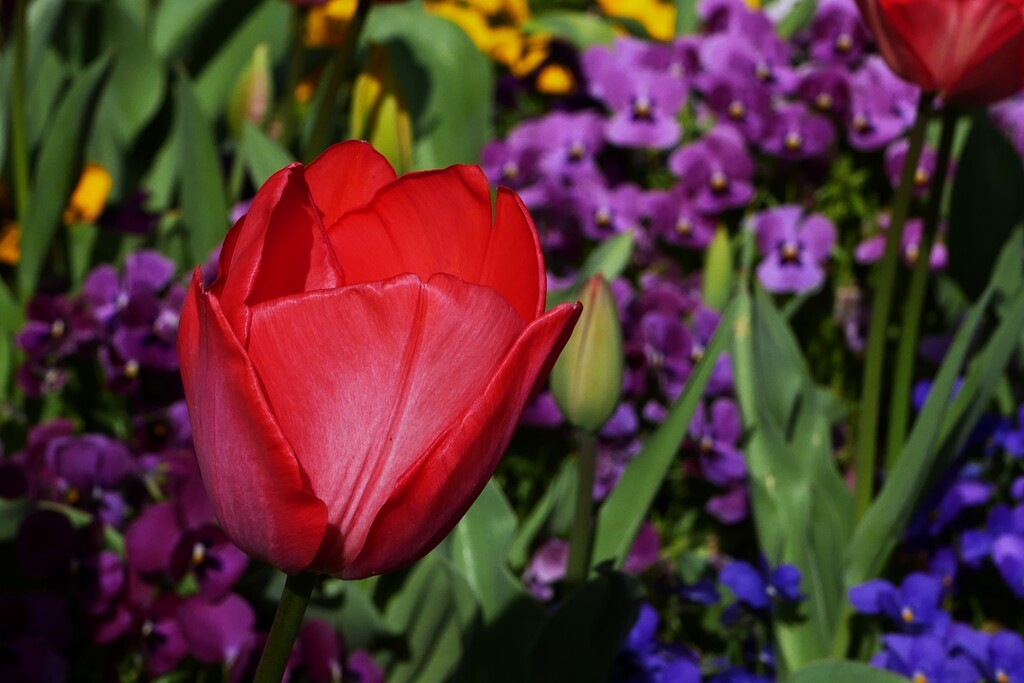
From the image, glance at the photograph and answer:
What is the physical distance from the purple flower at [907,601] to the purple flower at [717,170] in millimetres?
837

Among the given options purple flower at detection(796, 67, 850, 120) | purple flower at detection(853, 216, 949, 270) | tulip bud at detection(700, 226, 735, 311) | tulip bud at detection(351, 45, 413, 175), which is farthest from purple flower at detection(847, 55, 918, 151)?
tulip bud at detection(351, 45, 413, 175)

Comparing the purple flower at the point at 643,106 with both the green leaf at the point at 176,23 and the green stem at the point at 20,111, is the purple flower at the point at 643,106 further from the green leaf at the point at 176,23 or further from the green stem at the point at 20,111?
the green stem at the point at 20,111

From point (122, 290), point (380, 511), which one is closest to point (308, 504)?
point (380, 511)

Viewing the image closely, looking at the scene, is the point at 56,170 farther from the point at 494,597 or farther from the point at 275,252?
the point at 275,252

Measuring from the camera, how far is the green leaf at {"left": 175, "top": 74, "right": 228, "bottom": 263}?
1703 mm

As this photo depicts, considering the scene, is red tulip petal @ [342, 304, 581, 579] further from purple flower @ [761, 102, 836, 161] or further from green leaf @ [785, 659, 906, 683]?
purple flower @ [761, 102, 836, 161]

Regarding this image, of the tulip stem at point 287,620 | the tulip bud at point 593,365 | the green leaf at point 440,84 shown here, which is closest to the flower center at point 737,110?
the green leaf at point 440,84

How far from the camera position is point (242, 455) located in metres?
0.49

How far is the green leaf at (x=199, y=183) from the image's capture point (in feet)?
5.59

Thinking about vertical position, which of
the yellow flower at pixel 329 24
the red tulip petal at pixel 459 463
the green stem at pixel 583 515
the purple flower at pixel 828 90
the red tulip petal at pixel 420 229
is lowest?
the yellow flower at pixel 329 24

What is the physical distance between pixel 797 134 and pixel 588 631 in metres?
1.18

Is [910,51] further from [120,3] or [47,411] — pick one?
[120,3]

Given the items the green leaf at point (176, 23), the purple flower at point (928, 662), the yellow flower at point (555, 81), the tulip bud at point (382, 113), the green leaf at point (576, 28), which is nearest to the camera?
the purple flower at point (928, 662)

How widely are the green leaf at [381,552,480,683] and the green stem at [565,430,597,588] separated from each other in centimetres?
10
